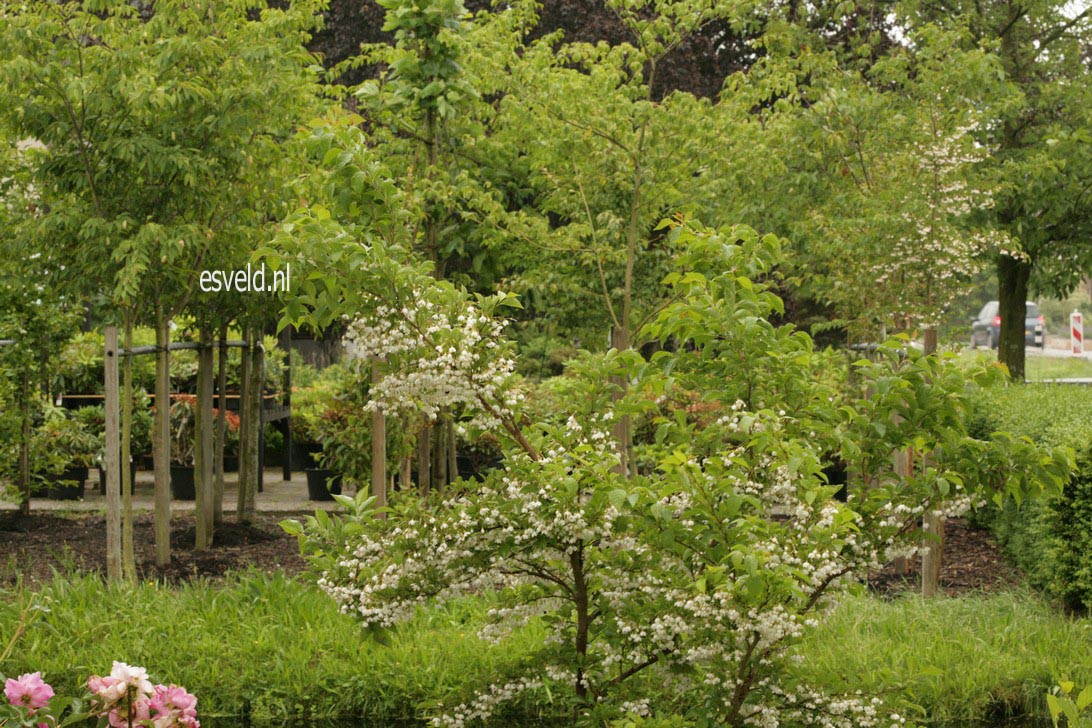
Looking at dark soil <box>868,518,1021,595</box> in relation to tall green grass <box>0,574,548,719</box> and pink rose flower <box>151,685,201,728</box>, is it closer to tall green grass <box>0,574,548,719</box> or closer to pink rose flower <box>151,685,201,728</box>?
tall green grass <box>0,574,548,719</box>

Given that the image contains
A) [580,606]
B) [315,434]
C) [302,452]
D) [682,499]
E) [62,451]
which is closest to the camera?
[682,499]

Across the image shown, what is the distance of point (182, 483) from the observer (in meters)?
10.4

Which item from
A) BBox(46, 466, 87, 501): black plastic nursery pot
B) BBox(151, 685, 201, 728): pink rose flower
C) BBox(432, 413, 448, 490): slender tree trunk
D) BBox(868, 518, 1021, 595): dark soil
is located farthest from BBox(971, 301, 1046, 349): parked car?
BBox(151, 685, 201, 728): pink rose flower

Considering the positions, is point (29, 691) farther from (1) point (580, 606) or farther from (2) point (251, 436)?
(2) point (251, 436)

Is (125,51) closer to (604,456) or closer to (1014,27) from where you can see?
(604,456)

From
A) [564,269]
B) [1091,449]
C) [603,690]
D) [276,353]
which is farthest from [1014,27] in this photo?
[603,690]

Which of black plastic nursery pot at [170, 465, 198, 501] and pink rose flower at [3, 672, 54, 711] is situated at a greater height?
pink rose flower at [3, 672, 54, 711]

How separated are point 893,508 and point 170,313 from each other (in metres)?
4.59

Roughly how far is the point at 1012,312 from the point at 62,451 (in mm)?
9002

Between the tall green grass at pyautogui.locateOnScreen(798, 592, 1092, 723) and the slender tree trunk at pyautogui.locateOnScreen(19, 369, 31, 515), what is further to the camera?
the slender tree trunk at pyautogui.locateOnScreen(19, 369, 31, 515)

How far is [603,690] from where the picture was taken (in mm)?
4172

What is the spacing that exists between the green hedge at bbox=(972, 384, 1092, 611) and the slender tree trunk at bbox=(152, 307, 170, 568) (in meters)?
4.51

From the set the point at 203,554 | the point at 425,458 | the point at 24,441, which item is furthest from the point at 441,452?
the point at 24,441

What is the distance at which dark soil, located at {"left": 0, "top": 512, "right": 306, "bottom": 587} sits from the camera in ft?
22.6
